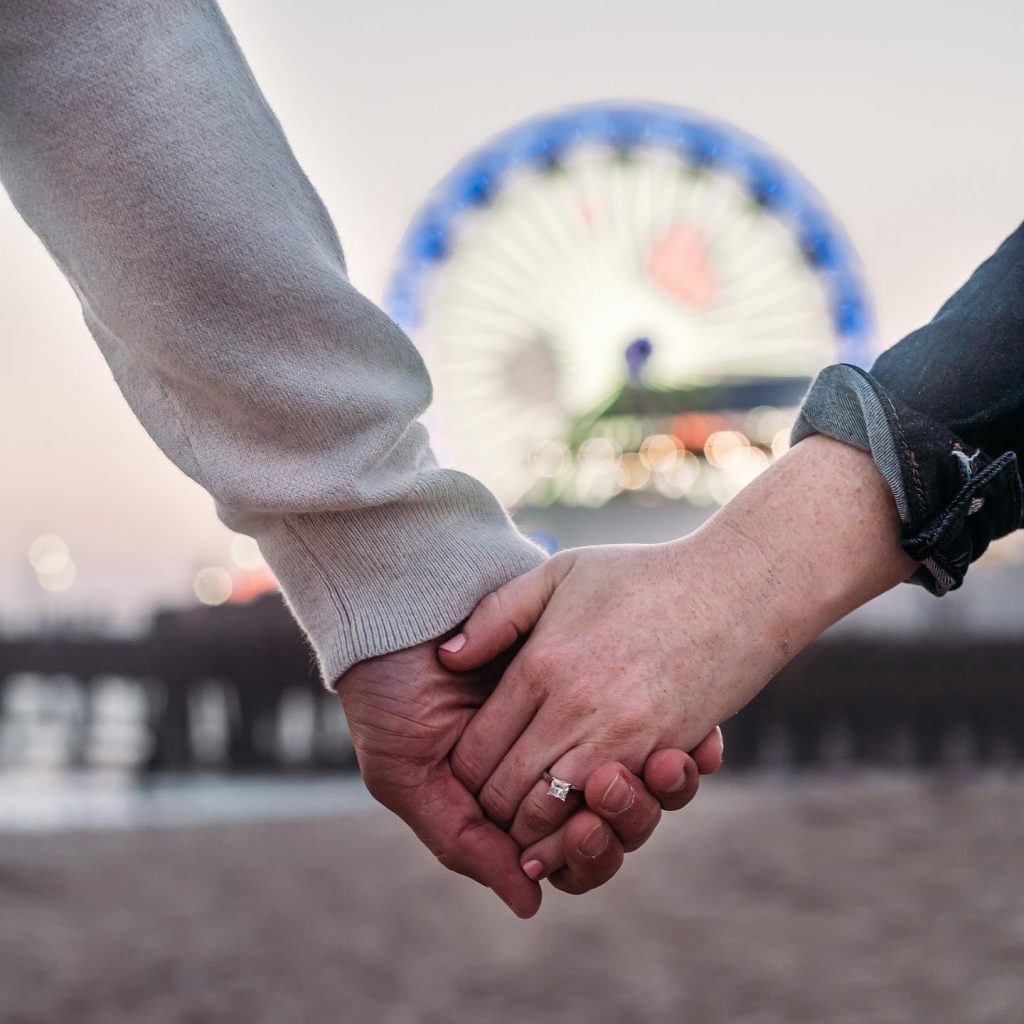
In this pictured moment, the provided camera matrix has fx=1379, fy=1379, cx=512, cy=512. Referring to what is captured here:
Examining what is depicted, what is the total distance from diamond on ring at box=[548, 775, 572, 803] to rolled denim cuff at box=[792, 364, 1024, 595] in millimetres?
682

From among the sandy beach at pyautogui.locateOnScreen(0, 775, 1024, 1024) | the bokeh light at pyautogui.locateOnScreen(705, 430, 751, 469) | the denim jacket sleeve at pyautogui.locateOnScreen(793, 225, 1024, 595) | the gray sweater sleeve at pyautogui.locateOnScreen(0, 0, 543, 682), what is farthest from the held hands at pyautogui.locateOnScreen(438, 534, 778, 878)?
the bokeh light at pyautogui.locateOnScreen(705, 430, 751, 469)

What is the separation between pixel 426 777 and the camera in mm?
2441

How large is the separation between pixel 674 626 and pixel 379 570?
500 millimetres

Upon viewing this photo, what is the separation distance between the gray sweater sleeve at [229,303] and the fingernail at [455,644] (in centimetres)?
4

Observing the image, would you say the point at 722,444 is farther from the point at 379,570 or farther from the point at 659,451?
the point at 379,570

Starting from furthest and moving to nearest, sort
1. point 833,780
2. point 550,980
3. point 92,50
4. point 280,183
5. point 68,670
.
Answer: point 68,670 → point 833,780 → point 550,980 → point 280,183 → point 92,50

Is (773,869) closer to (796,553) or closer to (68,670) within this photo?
(796,553)

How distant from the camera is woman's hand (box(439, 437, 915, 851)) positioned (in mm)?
2264

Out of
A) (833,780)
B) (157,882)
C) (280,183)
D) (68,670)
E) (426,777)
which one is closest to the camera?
(280,183)

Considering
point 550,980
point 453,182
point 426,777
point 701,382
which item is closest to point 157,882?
point 550,980

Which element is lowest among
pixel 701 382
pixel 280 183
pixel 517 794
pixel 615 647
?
pixel 701 382

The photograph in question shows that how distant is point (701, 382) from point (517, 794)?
30.3 metres

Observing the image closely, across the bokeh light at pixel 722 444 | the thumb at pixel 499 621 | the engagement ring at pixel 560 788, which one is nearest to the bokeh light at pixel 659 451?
the bokeh light at pixel 722 444

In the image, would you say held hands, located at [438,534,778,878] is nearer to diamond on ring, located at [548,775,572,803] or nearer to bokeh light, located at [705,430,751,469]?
diamond on ring, located at [548,775,572,803]
